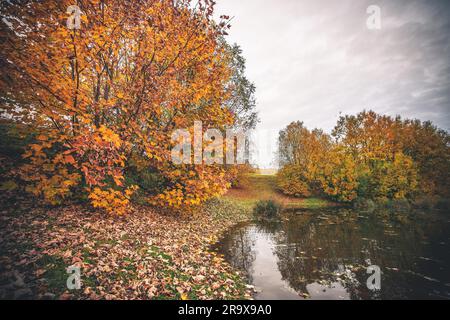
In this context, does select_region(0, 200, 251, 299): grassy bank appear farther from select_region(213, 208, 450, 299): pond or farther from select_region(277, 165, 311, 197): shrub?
select_region(277, 165, 311, 197): shrub

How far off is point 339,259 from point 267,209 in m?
9.04

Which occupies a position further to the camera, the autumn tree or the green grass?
the green grass

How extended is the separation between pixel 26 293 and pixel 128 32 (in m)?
7.74

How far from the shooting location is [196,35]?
7.68 metres

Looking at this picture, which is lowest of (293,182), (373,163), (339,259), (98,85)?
(339,259)

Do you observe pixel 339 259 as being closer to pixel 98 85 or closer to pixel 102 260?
pixel 102 260

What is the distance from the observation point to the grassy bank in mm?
3842

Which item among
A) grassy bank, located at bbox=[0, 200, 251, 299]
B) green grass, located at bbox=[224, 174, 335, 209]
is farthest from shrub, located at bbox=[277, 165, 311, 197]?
grassy bank, located at bbox=[0, 200, 251, 299]

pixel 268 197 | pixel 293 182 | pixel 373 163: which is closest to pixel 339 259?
pixel 268 197

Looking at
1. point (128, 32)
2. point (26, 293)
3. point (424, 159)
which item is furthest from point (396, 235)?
point (424, 159)

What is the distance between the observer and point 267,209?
1700cm

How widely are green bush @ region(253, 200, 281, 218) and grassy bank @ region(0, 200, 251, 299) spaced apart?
947cm

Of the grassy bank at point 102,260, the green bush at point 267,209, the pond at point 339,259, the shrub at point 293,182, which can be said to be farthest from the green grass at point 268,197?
the grassy bank at point 102,260
